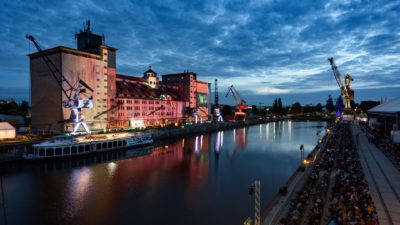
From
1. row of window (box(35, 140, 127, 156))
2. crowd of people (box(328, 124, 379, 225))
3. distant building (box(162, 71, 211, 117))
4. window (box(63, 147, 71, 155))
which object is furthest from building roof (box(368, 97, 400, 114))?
distant building (box(162, 71, 211, 117))

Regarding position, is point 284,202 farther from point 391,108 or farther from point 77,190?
point 391,108

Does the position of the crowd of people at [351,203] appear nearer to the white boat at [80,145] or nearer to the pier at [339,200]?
the pier at [339,200]

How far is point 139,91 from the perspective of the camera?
252 feet

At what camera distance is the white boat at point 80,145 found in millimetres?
38219

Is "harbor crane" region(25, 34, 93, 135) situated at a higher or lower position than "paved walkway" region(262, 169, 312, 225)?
higher

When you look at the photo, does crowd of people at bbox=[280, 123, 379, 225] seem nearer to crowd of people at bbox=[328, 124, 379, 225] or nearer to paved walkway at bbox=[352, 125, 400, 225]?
crowd of people at bbox=[328, 124, 379, 225]

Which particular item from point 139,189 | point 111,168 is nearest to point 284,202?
point 139,189

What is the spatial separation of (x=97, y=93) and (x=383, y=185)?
5727 centimetres

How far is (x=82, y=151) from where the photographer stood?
141 ft

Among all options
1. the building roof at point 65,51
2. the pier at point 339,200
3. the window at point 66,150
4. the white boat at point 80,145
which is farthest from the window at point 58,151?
the pier at point 339,200

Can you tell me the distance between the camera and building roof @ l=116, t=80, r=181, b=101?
2785 inches

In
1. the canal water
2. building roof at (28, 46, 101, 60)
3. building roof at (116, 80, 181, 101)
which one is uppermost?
building roof at (28, 46, 101, 60)

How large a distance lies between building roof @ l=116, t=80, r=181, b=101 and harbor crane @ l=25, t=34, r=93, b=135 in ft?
43.8

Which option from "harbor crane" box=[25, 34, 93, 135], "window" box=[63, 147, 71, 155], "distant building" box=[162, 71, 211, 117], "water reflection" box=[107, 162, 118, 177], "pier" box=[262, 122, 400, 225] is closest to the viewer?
"pier" box=[262, 122, 400, 225]
